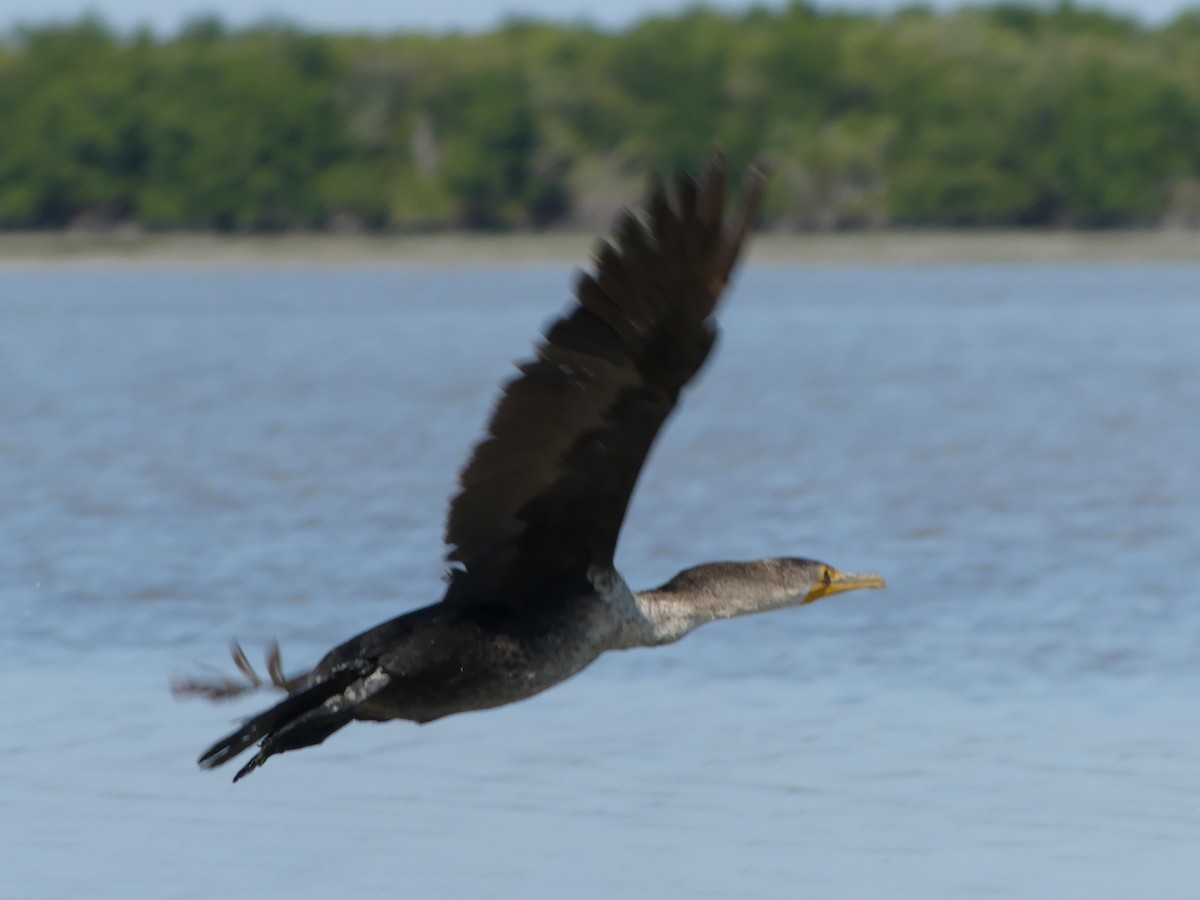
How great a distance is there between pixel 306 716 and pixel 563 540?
2.14 ft

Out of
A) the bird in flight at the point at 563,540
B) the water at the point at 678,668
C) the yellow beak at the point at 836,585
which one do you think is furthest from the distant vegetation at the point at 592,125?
the bird in flight at the point at 563,540

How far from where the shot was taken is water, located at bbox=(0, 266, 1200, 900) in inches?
239

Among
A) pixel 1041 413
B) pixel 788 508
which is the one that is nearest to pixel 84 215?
pixel 1041 413

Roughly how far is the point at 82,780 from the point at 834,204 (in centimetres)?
5511

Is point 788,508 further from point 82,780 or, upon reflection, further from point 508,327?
point 508,327

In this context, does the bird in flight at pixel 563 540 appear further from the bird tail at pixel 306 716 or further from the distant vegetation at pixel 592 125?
the distant vegetation at pixel 592 125

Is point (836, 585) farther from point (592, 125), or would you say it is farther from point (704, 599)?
point (592, 125)

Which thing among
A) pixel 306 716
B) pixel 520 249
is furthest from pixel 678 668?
pixel 520 249

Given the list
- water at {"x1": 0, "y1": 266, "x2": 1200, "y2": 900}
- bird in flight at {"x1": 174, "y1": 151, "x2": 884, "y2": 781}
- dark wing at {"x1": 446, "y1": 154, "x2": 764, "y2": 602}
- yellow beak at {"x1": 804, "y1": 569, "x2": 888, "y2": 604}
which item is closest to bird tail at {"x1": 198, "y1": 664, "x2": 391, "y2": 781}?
bird in flight at {"x1": 174, "y1": 151, "x2": 884, "y2": 781}

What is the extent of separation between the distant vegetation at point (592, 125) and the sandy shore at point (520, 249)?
614 millimetres

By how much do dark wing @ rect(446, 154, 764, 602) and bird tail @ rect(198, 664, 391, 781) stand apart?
0.29m

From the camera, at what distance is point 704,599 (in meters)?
5.70

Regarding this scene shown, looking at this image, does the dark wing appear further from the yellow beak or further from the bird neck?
the yellow beak

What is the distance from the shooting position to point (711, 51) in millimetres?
70562
